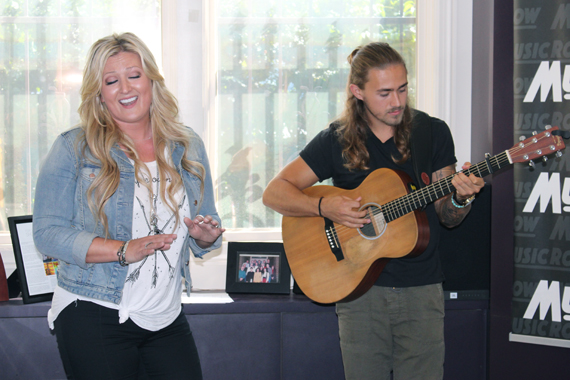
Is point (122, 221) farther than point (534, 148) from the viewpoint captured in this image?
No

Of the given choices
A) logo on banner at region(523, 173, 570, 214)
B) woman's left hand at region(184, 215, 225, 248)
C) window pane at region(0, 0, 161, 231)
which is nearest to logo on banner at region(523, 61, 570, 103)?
logo on banner at region(523, 173, 570, 214)

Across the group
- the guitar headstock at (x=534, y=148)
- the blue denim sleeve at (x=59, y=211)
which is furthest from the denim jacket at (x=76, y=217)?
the guitar headstock at (x=534, y=148)

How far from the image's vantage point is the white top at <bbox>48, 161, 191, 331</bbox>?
1.46m

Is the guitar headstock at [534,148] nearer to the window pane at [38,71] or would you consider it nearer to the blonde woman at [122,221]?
the blonde woman at [122,221]

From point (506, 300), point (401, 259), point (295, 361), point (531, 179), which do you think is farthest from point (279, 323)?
point (531, 179)

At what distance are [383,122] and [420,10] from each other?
1290mm

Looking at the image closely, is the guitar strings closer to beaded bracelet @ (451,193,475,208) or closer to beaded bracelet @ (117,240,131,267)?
beaded bracelet @ (451,193,475,208)

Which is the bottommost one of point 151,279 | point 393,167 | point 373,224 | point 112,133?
point 151,279

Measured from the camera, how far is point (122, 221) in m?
1.51

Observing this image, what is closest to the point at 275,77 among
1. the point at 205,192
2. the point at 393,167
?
the point at 393,167

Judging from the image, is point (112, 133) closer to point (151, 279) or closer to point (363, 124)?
point (151, 279)

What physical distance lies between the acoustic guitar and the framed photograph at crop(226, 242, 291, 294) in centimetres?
37

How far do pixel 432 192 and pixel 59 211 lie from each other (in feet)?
4.07

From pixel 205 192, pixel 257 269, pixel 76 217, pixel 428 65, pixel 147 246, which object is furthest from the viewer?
pixel 428 65
